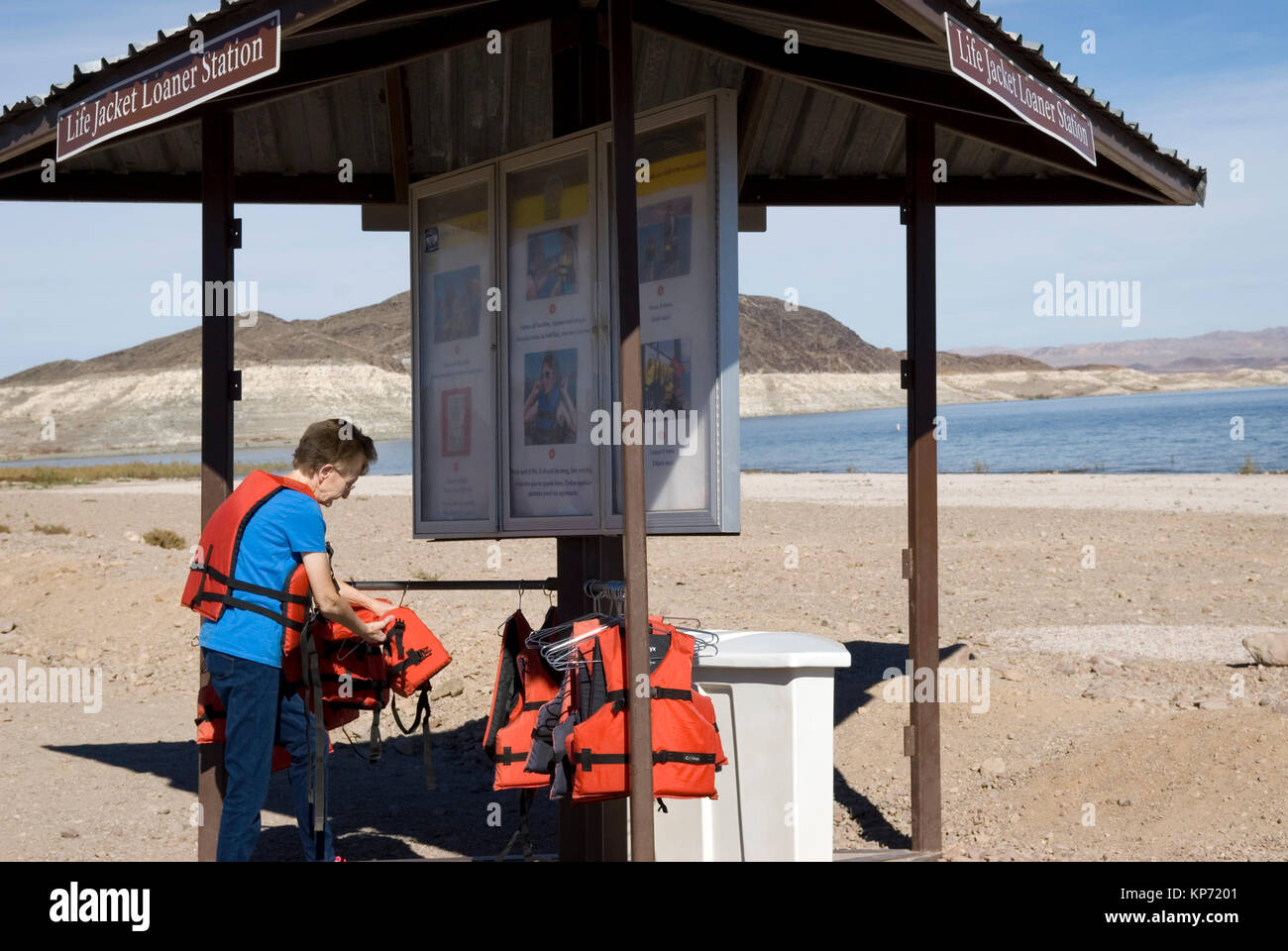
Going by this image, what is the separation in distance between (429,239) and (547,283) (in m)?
0.95

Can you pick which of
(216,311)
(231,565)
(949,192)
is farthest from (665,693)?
(949,192)

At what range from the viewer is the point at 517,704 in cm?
502

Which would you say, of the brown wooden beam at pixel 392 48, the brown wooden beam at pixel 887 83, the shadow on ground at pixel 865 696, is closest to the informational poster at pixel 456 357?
the brown wooden beam at pixel 392 48

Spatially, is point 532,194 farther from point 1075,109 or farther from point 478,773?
point 478,773

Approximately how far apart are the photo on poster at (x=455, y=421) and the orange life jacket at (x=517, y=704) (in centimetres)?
131

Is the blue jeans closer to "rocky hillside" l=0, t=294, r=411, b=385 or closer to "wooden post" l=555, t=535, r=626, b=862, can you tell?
"wooden post" l=555, t=535, r=626, b=862

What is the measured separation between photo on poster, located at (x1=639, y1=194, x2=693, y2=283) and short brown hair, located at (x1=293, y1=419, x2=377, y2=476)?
1347mm

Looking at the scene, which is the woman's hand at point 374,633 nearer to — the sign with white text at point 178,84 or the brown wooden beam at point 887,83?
the sign with white text at point 178,84

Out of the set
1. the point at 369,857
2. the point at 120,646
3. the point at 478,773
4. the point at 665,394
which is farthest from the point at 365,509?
the point at 665,394

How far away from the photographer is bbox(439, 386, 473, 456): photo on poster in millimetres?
6262

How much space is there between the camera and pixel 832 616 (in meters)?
13.4

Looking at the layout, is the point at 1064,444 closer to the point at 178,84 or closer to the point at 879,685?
the point at 879,685

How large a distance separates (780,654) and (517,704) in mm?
1071

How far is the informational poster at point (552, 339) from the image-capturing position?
567cm
